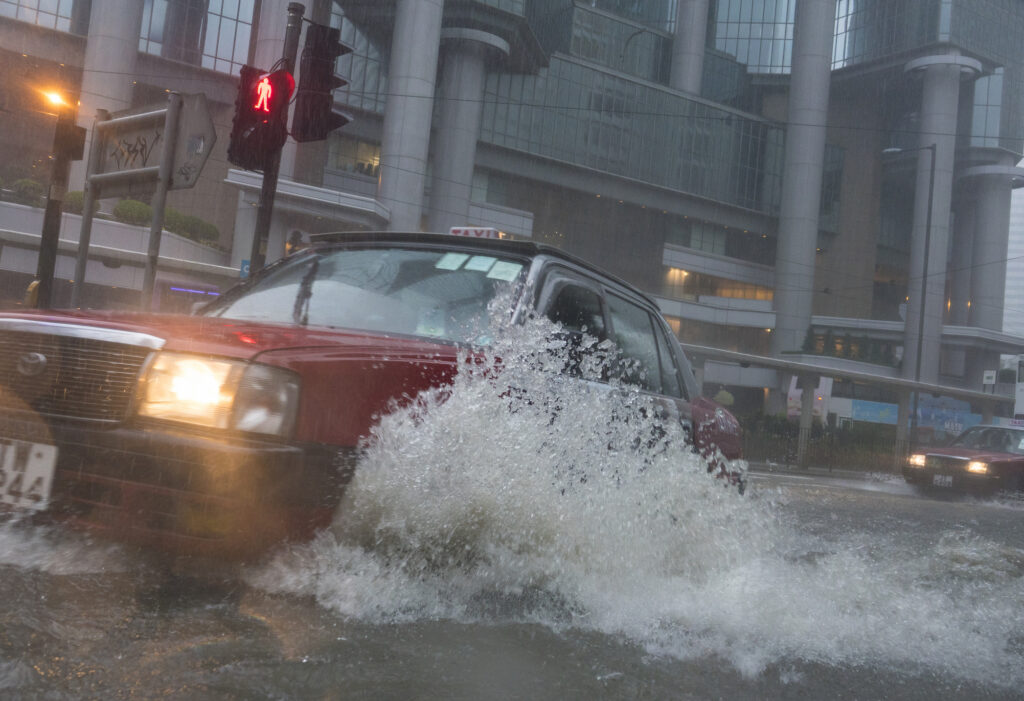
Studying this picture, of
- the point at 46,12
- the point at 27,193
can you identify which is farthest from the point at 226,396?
the point at 46,12

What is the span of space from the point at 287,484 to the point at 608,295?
2110 mm

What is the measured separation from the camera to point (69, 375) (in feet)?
8.30

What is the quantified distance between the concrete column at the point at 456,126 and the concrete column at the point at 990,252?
34847 mm

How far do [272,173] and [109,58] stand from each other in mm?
27149

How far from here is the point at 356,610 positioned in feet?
7.97

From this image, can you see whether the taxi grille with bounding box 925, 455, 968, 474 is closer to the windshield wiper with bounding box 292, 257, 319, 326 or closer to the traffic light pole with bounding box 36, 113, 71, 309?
the windshield wiper with bounding box 292, 257, 319, 326

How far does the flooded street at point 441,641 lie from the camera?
6.52 ft

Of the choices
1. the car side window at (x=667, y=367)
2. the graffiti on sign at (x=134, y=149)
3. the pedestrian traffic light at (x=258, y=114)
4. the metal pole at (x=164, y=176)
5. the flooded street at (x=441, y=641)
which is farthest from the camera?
the pedestrian traffic light at (x=258, y=114)

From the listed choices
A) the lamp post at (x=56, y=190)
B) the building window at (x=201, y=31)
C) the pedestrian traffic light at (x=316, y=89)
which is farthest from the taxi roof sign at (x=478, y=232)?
the building window at (x=201, y=31)

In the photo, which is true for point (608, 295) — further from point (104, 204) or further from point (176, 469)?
point (104, 204)

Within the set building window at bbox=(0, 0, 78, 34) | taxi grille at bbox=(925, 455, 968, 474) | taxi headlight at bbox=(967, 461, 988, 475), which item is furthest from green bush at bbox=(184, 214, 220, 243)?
taxi headlight at bbox=(967, 461, 988, 475)

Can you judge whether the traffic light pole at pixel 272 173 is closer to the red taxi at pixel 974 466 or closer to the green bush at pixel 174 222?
the red taxi at pixel 974 466

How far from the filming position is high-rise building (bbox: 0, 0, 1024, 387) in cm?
3403

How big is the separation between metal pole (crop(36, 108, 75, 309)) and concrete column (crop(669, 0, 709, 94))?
4670 cm
